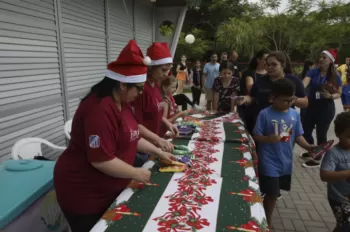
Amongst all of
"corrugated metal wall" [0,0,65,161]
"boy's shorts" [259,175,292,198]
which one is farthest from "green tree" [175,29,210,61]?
"boy's shorts" [259,175,292,198]

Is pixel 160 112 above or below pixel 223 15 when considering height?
below

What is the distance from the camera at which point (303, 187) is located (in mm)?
3654

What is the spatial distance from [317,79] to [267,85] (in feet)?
6.17

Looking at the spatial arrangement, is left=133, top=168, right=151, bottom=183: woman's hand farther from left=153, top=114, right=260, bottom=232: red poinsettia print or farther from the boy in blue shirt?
the boy in blue shirt

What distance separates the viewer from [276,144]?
2.33 m

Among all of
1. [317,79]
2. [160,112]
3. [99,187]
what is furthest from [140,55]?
[317,79]

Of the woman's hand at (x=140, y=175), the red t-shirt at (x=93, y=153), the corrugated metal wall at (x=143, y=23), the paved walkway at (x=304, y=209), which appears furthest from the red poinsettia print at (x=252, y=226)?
the corrugated metal wall at (x=143, y=23)

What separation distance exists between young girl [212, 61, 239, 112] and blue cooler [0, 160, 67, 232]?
8.89 ft

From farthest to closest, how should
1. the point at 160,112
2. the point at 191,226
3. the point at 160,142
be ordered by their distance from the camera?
1. the point at 160,112
2. the point at 160,142
3. the point at 191,226

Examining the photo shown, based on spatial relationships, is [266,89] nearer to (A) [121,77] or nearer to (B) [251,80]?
(B) [251,80]

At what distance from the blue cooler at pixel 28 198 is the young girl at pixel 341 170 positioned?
196cm

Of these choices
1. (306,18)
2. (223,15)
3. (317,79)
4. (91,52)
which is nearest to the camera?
(317,79)

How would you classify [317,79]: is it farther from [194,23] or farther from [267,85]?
[194,23]

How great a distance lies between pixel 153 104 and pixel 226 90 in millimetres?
2083
